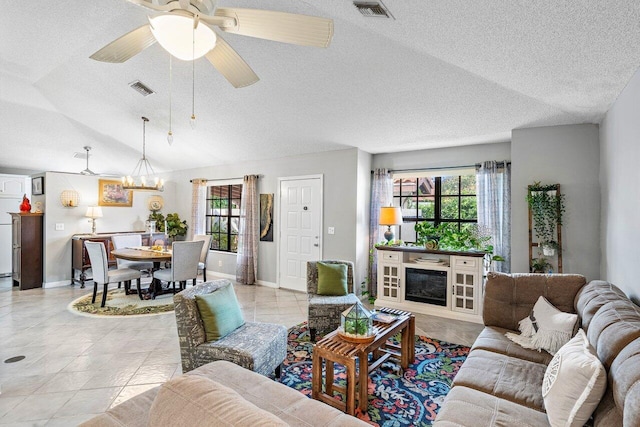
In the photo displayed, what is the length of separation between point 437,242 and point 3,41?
5.53 m

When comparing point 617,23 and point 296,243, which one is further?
point 296,243

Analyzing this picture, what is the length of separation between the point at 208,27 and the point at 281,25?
41cm

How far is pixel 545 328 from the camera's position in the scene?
2346mm

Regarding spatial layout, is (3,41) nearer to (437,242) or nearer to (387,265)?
(387,265)

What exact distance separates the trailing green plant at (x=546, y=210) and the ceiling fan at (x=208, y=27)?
128 inches

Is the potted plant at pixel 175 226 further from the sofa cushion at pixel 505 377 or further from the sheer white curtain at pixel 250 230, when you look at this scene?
the sofa cushion at pixel 505 377

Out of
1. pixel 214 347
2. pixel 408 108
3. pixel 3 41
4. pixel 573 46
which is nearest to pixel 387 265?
pixel 408 108

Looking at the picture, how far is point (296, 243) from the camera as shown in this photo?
568cm

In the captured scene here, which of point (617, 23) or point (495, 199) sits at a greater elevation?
point (617, 23)

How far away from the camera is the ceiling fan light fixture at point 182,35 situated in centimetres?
171

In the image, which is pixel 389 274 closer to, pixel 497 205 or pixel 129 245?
pixel 497 205

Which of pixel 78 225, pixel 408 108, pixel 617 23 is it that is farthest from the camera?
pixel 78 225

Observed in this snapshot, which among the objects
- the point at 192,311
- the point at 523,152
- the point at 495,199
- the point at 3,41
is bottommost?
the point at 192,311

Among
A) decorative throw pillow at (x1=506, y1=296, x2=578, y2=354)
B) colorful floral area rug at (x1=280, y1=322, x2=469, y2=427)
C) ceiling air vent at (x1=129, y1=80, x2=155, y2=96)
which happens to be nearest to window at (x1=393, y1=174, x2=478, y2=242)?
colorful floral area rug at (x1=280, y1=322, x2=469, y2=427)
